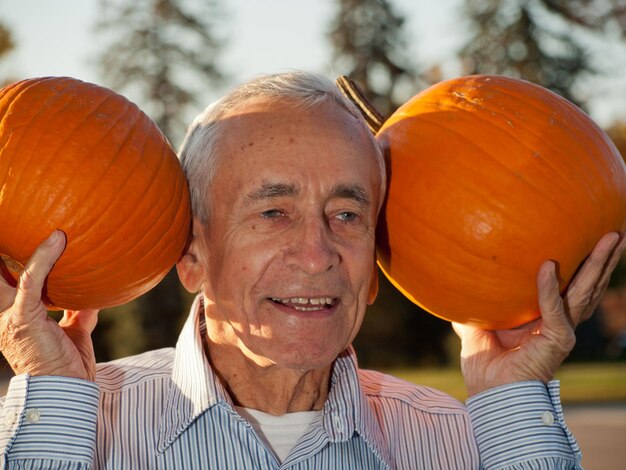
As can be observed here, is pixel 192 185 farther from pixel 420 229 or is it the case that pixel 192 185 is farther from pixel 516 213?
pixel 516 213

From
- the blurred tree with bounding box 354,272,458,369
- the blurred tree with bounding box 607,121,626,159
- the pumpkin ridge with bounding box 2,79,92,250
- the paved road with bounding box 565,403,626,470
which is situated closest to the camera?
the pumpkin ridge with bounding box 2,79,92,250

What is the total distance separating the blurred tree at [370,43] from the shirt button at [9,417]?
27933mm

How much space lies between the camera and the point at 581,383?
15852 mm

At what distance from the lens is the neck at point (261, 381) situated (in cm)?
271

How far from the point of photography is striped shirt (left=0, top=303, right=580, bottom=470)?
2564 mm

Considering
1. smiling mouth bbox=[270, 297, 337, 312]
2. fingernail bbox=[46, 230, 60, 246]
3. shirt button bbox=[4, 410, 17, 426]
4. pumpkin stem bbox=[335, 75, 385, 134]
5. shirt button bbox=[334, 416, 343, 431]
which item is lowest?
shirt button bbox=[334, 416, 343, 431]

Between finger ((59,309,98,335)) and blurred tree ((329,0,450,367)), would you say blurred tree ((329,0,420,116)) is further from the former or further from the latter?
finger ((59,309,98,335))

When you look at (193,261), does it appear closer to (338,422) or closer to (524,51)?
(338,422)

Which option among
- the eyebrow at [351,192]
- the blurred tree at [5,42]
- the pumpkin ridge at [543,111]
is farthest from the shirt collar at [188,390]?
the blurred tree at [5,42]

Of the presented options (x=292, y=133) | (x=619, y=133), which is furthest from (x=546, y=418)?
(x=619, y=133)

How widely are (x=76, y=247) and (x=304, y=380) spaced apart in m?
0.88

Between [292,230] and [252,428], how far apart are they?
0.59 meters

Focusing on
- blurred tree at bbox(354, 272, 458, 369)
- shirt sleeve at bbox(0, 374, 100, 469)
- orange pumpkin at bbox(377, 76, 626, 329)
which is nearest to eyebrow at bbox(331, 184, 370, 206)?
orange pumpkin at bbox(377, 76, 626, 329)

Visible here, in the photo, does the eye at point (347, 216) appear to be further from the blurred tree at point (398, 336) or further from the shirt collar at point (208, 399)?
the blurred tree at point (398, 336)
